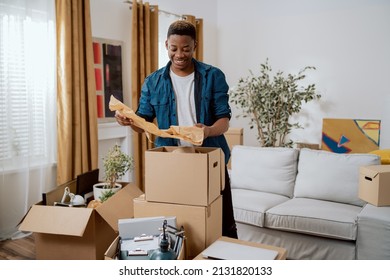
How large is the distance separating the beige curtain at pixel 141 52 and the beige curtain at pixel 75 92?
60 cm

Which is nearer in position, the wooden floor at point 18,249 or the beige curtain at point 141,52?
the wooden floor at point 18,249

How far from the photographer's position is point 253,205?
268 centimetres

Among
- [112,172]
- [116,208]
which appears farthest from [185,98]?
[112,172]

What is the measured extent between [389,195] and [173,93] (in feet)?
4.59

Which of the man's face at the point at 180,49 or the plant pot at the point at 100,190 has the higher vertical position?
the man's face at the point at 180,49

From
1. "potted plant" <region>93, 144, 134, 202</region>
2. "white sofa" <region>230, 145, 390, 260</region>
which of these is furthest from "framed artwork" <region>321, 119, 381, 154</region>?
"potted plant" <region>93, 144, 134, 202</region>

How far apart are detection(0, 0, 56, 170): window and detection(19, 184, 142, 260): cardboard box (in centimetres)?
115

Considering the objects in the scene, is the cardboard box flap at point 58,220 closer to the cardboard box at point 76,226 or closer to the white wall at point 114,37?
the cardboard box at point 76,226

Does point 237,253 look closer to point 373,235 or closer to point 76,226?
point 76,226

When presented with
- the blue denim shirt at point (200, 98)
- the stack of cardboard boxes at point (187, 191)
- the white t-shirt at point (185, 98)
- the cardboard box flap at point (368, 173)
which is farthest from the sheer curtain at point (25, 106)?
the cardboard box flap at point (368, 173)

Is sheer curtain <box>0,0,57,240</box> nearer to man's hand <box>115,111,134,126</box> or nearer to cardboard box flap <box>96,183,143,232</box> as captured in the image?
cardboard box flap <box>96,183,143,232</box>

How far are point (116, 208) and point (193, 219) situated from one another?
673 mm

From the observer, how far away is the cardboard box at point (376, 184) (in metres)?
2.18

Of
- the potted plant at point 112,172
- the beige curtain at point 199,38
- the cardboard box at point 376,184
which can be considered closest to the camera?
the cardboard box at point 376,184
